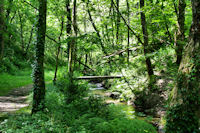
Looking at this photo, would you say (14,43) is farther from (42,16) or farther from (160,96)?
(160,96)

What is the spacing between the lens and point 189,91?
3.92m

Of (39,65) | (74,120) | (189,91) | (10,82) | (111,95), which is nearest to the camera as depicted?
(189,91)

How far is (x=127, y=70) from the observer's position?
10898 millimetres

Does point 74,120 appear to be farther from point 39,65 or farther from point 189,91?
point 189,91

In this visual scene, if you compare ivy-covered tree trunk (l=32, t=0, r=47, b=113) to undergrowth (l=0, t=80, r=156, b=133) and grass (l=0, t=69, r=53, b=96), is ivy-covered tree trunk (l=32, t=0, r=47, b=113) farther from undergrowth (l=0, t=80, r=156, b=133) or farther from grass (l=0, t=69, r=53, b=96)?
grass (l=0, t=69, r=53, b=96)

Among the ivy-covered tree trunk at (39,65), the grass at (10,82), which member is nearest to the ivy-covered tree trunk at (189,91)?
the ivy-covered tree trunk at (39,65)

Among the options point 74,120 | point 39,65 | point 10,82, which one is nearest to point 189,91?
point 74,120

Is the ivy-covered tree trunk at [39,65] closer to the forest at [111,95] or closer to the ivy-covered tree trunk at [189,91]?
the forest at [111,95]

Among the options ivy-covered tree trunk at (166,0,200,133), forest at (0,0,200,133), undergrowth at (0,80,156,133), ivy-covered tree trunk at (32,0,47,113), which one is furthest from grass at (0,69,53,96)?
ivy-covered tree trunk at (166,0,200,133)

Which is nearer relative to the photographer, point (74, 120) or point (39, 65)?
point (74, 120)

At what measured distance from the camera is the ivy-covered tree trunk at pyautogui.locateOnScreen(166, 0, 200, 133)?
12.6 ft

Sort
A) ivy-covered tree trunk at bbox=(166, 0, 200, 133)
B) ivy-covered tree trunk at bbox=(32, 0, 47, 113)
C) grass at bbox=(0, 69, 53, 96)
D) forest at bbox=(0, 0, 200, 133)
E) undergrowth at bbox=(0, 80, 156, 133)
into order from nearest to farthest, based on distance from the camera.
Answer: ivy-covered tree trunk at bbox=(166, 0, 200, 133), forest at bbox=(0, 0, 200, 133), undergrowth at bbox=(0, 80, 156, 133), ivy-covered tree trunk at bbox=(32, 0, 47, 113), grass at bbox=(0, 69, 53, 96)

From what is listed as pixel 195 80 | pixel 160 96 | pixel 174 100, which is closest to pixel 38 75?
pixel 174 100

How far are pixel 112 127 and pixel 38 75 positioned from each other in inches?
141
